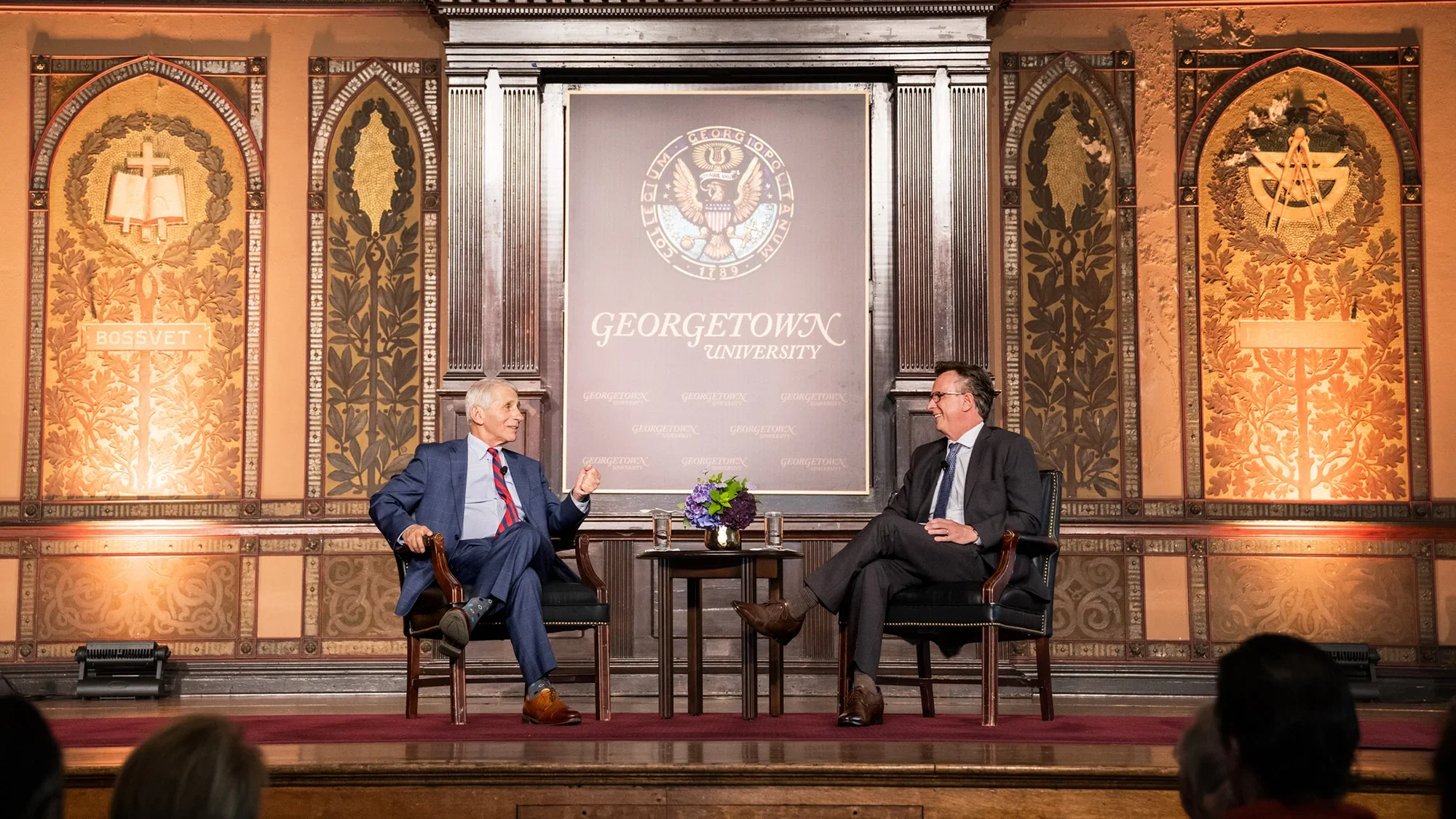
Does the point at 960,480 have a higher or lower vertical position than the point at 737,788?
higher

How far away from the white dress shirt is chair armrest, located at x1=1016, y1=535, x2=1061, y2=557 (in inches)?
13.3

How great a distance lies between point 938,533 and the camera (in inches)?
181

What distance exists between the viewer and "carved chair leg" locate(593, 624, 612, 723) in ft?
15.6

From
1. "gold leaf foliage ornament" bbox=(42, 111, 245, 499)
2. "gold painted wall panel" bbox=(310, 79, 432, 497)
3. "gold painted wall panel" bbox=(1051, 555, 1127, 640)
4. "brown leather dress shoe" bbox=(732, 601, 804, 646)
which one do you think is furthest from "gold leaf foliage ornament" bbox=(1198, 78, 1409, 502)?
"gold leaf foliage ornament" bbox=(42, 111, 245, 499)

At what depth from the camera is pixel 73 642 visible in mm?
6148

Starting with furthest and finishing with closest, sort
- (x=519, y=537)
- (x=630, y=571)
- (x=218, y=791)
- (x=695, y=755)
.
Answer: (x=630, y=571) < (x=519, y=537) < (x=695, y=755) < (x=218, y=791)

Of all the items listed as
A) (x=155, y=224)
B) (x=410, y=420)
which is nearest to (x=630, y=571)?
(x=410, y=420)

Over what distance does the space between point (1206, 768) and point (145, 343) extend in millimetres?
5692

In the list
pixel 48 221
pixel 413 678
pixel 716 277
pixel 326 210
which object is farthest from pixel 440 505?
pixel 48 221

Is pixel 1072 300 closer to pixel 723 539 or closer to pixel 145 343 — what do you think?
pixel 723 539

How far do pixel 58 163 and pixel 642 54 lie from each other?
9.19 ft

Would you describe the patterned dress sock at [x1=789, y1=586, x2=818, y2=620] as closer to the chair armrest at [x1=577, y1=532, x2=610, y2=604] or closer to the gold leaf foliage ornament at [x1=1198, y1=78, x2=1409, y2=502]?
the chair armrest at [x1=577, y1=532, x2=610, y2=604]

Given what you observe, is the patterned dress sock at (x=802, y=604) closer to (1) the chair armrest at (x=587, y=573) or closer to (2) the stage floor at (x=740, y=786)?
(1) the chair armrest at (x=587, y=573)

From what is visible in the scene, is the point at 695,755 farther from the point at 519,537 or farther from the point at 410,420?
the point at 410,420
